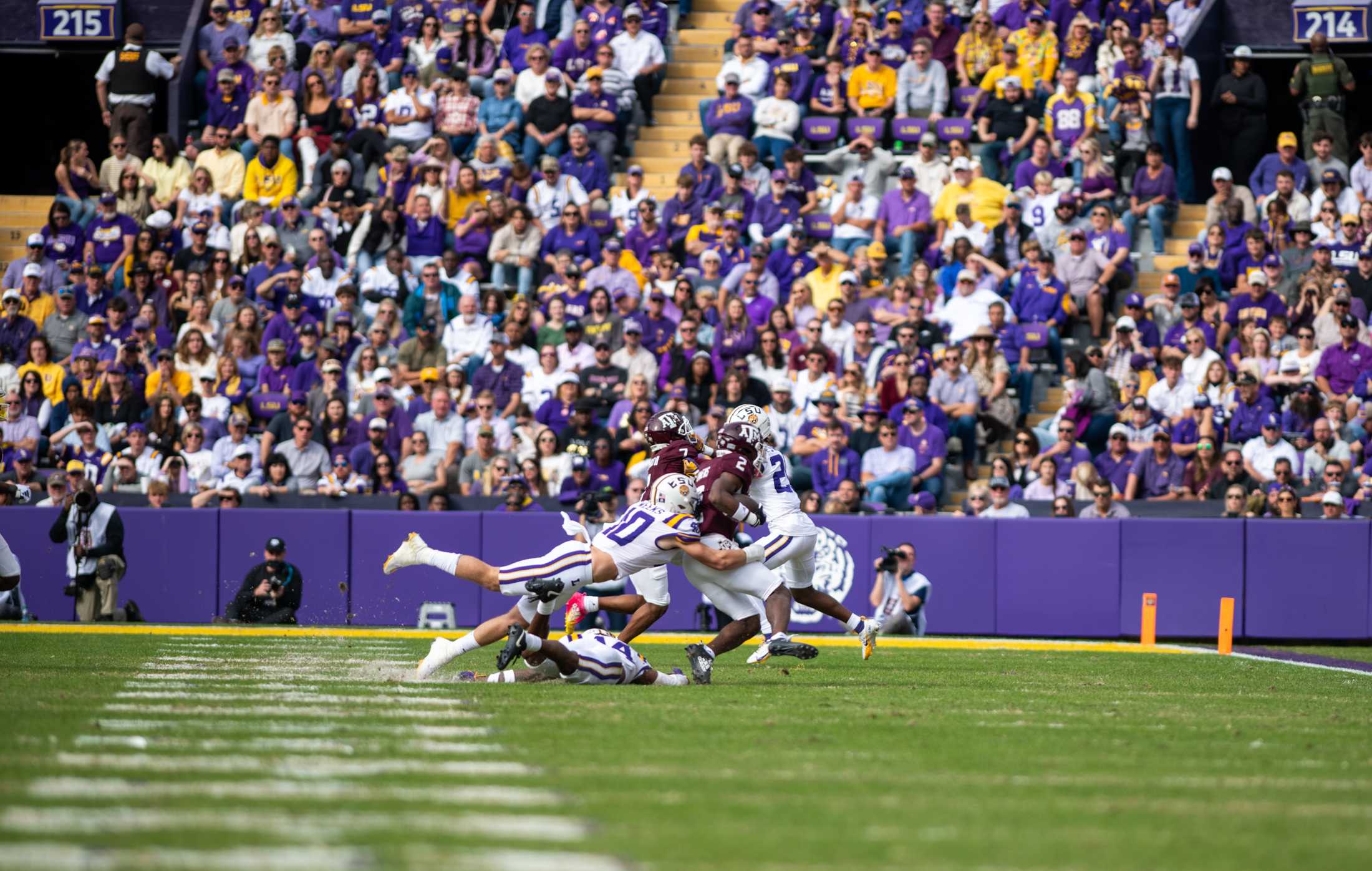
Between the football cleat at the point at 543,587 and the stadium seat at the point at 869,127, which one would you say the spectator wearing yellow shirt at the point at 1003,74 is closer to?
the stadium seat at the point at 869,127

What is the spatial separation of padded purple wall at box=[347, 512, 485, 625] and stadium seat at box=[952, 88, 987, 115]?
7938 mm

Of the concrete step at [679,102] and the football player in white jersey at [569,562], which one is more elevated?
the concrete step at [679,102]

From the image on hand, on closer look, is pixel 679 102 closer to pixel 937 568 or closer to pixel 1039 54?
pixel 1039 54

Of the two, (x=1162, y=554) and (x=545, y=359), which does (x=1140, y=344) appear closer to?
(x=1162, y=554)

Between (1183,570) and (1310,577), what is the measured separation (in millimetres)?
1145

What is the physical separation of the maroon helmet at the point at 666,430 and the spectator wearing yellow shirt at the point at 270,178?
1146 cm

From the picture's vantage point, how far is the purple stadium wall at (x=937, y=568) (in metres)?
16.7

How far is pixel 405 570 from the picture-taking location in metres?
17.4

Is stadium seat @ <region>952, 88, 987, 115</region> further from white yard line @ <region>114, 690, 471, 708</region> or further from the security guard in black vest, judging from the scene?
white yard line @ <region>114, 690, 471, 708</region>

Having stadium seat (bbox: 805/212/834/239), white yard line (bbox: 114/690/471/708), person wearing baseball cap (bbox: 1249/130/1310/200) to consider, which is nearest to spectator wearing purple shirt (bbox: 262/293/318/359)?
stadium seat (bbox: 805/212/834/239)

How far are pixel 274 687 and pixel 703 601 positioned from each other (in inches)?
322

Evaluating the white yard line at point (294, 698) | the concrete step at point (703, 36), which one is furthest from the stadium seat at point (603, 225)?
the white yard line at point (294, 698)

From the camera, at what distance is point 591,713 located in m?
8.22

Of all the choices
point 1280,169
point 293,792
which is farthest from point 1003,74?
point 293,792
